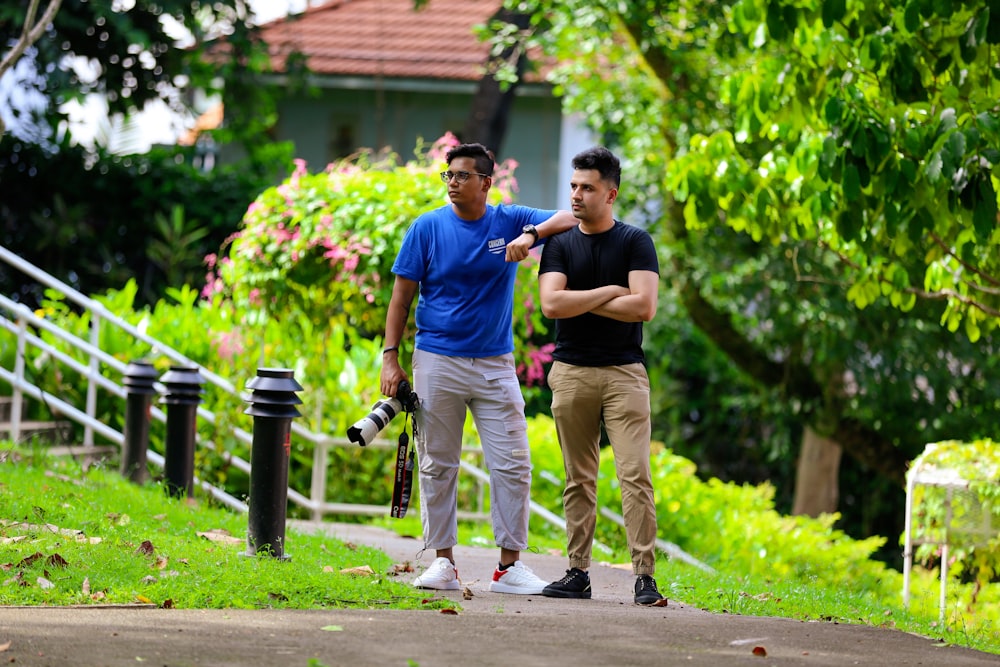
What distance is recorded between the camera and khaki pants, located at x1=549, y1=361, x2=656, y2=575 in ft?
19.1

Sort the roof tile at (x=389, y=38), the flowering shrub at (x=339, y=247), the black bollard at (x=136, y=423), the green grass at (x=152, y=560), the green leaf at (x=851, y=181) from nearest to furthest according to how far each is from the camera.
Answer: the green grass at (x=152, y=560) < the green leaf at (x=851, y=181) < the black bollard at (x=136, y=423) < the flowering shrub at (x=339, y=247) < the roof tile at (x=389, y=38)

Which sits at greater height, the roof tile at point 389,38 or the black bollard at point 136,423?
the roof tile at point 389,38

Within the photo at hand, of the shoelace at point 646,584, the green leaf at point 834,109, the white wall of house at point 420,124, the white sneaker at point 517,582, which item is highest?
the white wall of house at point 420,124

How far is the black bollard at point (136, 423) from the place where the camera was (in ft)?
29.0

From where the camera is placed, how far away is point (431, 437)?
6.07 m

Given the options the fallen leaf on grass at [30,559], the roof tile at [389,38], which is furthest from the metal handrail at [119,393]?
the roof tile at [389,38]

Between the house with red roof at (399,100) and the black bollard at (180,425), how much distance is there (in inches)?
517

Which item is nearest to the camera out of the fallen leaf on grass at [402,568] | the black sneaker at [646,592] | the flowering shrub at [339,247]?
the black sneaker at [646,592]

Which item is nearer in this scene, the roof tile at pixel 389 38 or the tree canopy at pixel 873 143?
the tree canopy at pixel 873 143

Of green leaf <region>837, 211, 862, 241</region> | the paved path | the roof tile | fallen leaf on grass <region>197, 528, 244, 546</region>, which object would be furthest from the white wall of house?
the paved path

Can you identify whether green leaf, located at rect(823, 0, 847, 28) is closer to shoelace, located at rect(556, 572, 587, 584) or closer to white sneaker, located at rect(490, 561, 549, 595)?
shoelace, located at rect(556, 572, 587, 584)

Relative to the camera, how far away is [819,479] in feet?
51.1

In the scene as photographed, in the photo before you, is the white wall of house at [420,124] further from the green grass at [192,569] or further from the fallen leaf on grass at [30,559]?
the fallen leaf on grass at [30,559]

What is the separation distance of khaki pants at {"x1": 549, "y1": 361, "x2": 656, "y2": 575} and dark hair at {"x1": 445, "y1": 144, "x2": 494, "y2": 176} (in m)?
0.95
